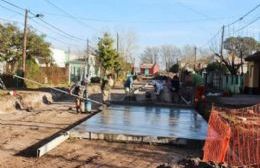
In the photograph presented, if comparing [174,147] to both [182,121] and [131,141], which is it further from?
[182,121]

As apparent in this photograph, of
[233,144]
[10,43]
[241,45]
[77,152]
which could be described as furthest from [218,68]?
[77,152]

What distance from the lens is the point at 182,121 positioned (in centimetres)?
2016

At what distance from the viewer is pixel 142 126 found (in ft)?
58.5

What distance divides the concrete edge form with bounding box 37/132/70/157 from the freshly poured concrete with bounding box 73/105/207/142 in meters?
0.58

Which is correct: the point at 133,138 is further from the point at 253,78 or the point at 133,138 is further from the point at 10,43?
the point at 10,43

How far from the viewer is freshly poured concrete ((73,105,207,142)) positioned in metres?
15.5

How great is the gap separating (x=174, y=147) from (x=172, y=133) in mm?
1519

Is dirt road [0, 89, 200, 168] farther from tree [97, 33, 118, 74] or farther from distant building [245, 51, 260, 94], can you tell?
tree [97, 33, 118, 74]

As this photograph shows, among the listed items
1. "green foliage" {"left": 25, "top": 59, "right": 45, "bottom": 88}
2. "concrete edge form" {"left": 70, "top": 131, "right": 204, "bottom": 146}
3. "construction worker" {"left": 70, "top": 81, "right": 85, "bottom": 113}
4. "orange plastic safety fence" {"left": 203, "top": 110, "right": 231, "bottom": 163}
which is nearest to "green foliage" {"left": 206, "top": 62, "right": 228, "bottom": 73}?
"green foliage" {"left": 25, "top": 59, "right": 45, "bottom": 88}

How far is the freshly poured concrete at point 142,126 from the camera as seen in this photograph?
15484mm

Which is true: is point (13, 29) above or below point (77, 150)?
above

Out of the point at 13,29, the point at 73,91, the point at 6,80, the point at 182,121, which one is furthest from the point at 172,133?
the point at 13,29

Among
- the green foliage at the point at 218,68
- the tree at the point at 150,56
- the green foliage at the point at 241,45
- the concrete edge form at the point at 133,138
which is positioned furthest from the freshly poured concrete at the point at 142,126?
the tree at the point at 150,56

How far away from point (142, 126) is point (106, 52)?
182 feet
